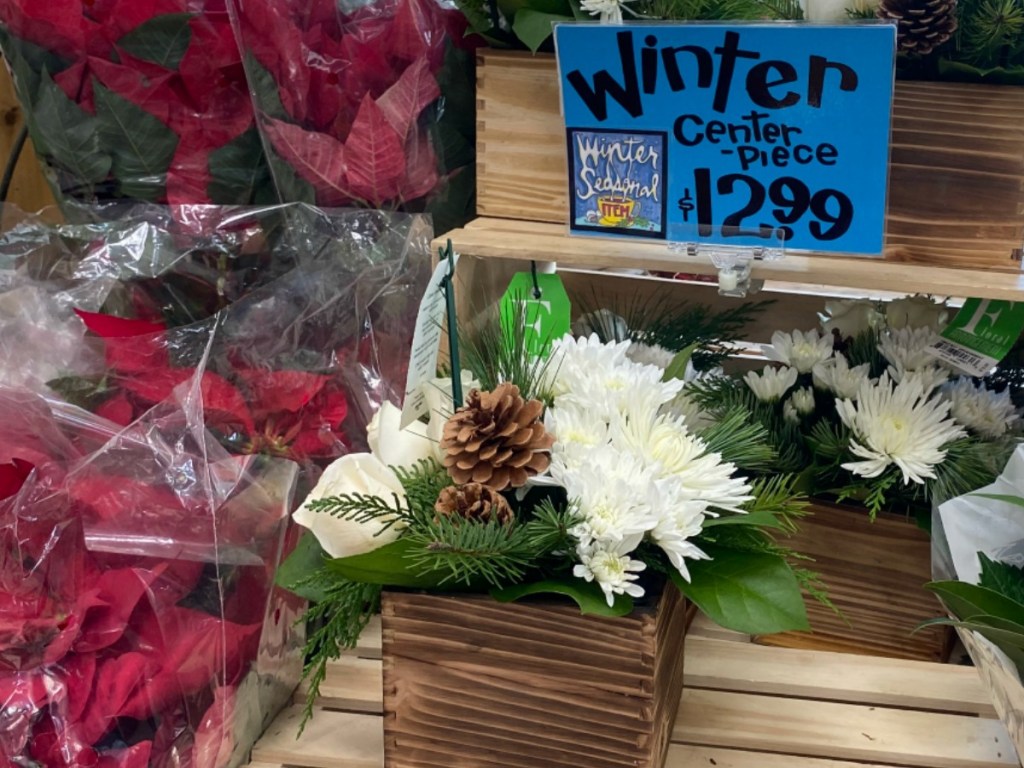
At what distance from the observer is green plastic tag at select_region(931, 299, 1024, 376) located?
39.4 inches

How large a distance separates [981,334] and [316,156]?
694 millimetres

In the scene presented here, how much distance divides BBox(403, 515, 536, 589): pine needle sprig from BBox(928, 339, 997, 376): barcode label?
20.2 inches

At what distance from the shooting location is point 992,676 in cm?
85

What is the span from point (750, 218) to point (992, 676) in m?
0.44

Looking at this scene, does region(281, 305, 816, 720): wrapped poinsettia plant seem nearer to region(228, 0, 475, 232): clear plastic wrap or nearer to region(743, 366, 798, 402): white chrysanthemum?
region(743, 366, 798, 402): white chrysanthemum

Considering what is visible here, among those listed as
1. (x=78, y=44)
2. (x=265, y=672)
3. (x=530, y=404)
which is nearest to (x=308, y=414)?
(x=265, y=672)

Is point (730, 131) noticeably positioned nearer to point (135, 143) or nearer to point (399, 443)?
point (399, 443)

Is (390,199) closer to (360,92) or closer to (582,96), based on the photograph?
(360,92)

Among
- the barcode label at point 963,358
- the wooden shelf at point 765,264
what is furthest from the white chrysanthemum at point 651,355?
the barcode label at point 963,358

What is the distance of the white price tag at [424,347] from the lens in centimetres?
81

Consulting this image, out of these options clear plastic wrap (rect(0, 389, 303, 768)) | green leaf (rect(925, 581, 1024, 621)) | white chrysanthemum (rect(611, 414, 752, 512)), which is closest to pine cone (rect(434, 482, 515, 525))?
white chrysanthemum (rect(611, 414, 752, 512))

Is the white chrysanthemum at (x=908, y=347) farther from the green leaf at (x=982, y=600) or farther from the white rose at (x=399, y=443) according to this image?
the white rose at (x=399, y=443)

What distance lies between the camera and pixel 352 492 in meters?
0.82

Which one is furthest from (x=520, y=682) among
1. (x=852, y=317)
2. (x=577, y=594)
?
(x=852, y=317)
